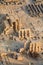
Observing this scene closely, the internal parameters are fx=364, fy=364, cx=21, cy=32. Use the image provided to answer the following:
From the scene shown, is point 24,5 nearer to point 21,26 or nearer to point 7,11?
point 7,11

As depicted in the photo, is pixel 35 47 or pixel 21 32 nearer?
pixel 35 47

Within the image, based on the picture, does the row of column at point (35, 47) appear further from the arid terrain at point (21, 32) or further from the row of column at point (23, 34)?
the row of column at point (23, 34)

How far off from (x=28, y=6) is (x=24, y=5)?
58 centimetres

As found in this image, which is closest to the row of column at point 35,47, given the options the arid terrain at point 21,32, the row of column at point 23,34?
the arid terrain at point 21,32

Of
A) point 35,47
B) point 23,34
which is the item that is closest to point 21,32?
point 23,34

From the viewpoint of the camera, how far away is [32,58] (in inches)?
1155

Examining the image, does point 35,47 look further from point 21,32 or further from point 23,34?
point 21,32

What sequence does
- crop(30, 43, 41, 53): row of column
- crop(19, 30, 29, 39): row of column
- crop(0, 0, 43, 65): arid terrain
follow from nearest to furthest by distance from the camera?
crop(0, 0, 43, 65): arid terrain → crop(30, 43, 41, 53): row of column → crop(19, 30, 29, 39): row of column

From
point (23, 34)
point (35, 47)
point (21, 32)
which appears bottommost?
point (35, 47)

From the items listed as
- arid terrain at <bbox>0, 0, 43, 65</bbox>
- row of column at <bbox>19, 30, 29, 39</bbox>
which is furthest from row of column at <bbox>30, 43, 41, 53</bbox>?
row of column at <bbox>19, 30, 29, 39</bbox>

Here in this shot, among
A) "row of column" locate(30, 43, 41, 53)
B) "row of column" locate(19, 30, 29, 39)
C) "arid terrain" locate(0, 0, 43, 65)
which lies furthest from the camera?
"row of column" locate(19, 30, 29, 39)

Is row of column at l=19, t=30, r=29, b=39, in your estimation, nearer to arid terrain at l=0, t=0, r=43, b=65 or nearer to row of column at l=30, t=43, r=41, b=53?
arid terrain at l=0, t=0, r=43, b=65

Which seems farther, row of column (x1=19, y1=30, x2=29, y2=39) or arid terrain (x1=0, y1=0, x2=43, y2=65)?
row of column (x1=19, y1=30, x2=29, y2=39)

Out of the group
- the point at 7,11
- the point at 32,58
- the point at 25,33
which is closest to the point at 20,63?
the point at 32,58
